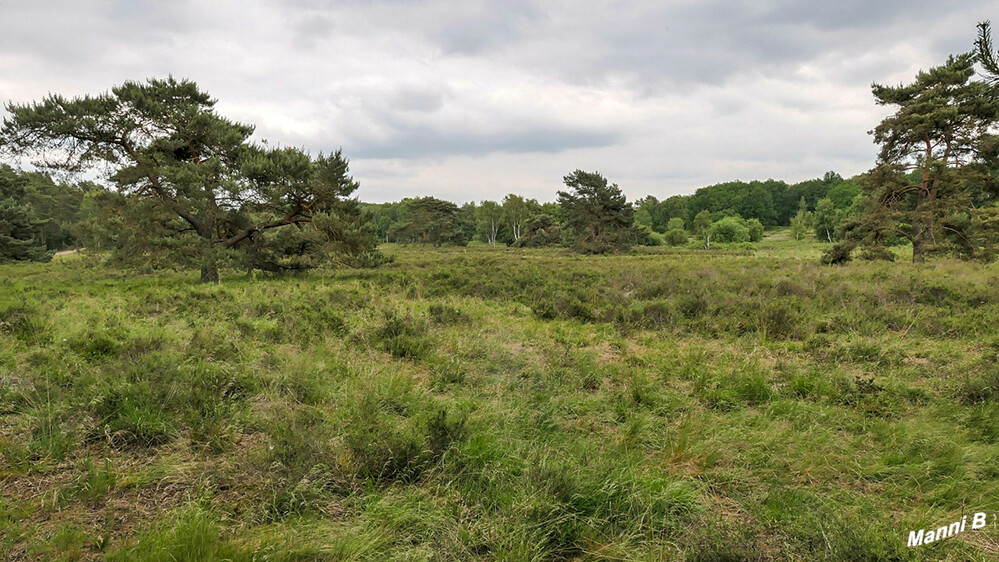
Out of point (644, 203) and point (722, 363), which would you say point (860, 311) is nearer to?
point (722, 363)

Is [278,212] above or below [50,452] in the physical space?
above

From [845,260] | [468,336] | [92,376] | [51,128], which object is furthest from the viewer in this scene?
[845,260]

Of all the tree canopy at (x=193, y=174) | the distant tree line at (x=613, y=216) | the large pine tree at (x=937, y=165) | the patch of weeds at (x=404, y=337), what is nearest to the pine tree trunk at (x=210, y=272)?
the tree canopy at (x=193, y=174)

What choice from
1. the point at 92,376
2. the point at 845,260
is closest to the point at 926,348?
the point at 92,376

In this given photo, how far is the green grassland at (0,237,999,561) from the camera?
2.59m

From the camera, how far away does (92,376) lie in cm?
464

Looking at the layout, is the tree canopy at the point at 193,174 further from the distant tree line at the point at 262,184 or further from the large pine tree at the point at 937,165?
the large pine tree at the point at 937,165

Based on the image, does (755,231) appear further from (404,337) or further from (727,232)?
(404,337)

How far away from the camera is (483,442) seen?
149 inches

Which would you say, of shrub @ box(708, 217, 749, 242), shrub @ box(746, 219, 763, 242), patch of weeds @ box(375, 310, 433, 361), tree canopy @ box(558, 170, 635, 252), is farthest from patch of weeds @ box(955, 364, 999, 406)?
shrub @ box(746, 219, 763, 242)

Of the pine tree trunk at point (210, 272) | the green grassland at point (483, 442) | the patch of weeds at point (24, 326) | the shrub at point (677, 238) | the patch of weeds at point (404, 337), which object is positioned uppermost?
the shrub at point (677, 238)

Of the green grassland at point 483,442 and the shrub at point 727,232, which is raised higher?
the shrub at point 727,232

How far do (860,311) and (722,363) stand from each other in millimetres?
5685

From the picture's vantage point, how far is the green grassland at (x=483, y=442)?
259 cm
